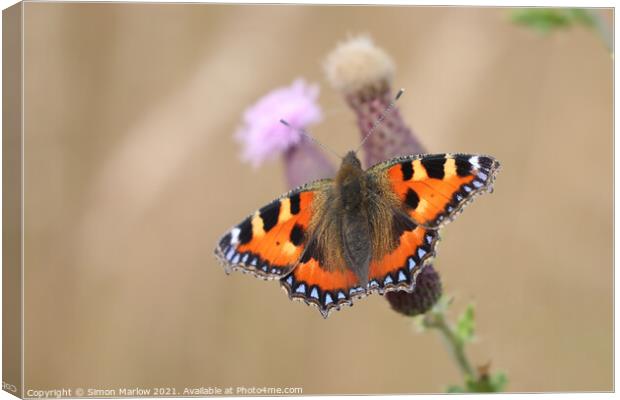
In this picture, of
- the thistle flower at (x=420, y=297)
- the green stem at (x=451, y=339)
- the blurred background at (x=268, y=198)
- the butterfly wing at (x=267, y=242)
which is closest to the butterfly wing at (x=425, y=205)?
the thistle flower at (x=420, y=297)

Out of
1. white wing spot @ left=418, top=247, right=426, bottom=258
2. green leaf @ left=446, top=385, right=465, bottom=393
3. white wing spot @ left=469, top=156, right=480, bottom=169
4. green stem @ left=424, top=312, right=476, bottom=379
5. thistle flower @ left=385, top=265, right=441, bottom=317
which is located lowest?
green leaf @ left=446, top=385, right=465, bottom=393

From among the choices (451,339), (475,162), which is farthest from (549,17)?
(451,339)

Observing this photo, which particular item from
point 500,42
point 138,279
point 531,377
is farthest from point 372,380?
point 500,42

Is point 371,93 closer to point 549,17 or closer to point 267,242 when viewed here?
point 549,17

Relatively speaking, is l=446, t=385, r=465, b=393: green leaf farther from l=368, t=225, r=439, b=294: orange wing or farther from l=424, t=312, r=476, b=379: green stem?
l=368, t=225, r=439, b=294: orange wing

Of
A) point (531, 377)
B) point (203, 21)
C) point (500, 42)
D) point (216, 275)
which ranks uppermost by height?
point (203, 21)

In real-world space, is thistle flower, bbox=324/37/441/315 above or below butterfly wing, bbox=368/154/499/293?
above

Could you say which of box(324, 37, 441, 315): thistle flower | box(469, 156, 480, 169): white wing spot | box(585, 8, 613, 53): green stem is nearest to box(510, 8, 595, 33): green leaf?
box(585, 8, 613, 53): green stem

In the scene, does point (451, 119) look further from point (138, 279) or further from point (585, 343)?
point (138, 279)
